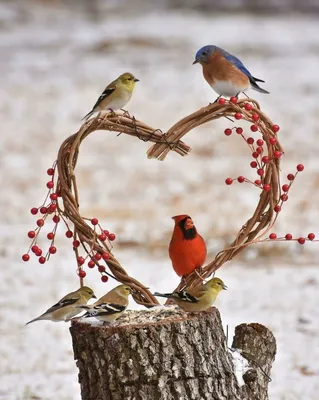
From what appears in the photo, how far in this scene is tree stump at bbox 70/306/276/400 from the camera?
3528mm

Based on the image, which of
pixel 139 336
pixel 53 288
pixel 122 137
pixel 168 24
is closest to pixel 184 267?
pixel 139 336

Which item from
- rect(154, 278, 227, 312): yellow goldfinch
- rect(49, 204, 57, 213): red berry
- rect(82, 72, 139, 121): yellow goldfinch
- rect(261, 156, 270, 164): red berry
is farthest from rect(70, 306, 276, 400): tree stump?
rect(82, 72, 139, 121): yellow goldfinch

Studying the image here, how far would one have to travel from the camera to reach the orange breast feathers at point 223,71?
3.88 meters

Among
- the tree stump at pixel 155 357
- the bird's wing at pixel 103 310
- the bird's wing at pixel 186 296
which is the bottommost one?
the tree stump at pixel 155 357

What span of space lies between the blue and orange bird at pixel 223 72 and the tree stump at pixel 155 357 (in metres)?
0.95

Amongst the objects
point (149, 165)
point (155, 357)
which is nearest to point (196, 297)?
point (155, 357)

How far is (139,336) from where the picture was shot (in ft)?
11.6

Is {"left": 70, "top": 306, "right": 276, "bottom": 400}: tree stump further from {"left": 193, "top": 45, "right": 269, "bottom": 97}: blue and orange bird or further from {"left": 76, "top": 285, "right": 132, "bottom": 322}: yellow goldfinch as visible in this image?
{"left": 193, "top": 45, "right": 269, "bottom": 97}: blue and orange bird

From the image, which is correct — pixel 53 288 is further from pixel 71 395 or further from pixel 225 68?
pixel 225 68

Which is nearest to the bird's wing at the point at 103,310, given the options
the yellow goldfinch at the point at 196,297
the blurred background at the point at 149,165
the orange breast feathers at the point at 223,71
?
the yellow goldfinch at the point at 196,297

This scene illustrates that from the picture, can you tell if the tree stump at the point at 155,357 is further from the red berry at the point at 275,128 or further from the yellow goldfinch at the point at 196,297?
the red berry at the point at 275,128

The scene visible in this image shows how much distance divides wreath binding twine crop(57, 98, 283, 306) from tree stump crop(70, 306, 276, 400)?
242mm

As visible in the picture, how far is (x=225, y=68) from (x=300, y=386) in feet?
8.61

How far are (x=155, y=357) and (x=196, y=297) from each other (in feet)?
0.96
